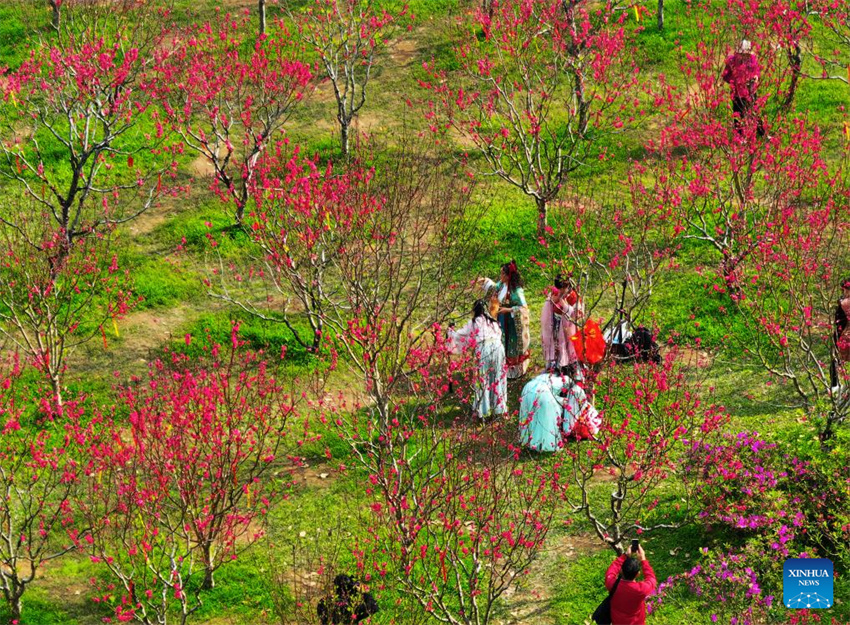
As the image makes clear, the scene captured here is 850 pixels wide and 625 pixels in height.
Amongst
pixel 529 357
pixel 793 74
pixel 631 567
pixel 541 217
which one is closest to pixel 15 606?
pixel 631 567

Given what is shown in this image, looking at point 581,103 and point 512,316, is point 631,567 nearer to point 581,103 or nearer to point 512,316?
point 512,316

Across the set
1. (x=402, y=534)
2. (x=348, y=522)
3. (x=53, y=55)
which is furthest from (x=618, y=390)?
(x=53, y=55)

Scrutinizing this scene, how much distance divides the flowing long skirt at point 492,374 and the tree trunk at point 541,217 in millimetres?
4971

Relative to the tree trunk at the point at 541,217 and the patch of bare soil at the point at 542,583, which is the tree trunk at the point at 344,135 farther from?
the patch of bare soil at the point at 542,583

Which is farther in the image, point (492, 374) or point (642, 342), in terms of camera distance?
point (642, 342)

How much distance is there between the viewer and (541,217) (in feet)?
85.9

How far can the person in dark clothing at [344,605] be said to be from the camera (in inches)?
590

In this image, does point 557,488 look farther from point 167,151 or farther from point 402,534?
point 167,151

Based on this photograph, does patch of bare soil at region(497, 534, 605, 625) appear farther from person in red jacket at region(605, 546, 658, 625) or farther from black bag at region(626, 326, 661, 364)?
black bag at region(626, 326, 661, 364)

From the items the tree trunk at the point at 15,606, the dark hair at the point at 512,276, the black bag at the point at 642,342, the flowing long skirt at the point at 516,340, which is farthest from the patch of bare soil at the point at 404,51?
the tree trunk at the point at 15,606

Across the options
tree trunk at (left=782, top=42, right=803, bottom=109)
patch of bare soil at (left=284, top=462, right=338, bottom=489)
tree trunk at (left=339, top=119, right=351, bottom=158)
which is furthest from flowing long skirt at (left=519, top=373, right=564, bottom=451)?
tree trunk at (left=782, top=42, right=803, bottom=109)

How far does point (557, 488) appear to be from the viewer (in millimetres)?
18266

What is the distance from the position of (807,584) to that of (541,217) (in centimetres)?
1132

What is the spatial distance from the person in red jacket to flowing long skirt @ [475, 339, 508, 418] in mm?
5706
